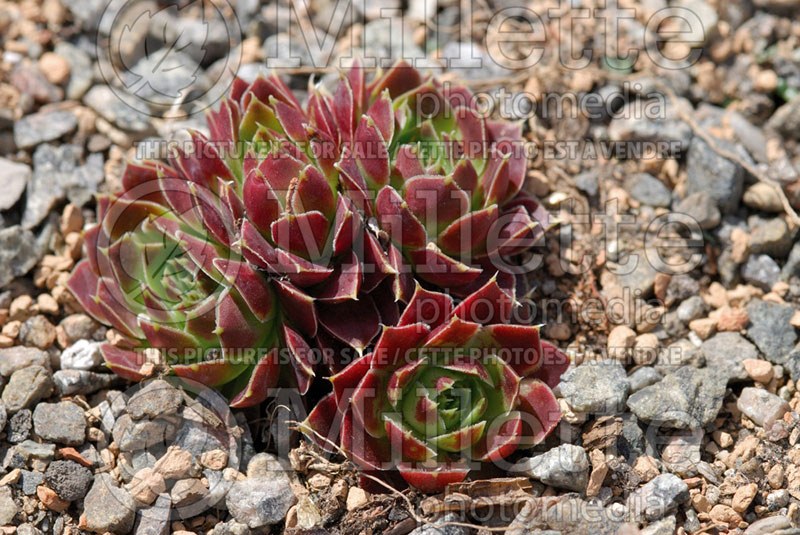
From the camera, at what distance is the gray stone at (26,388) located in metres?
3.24

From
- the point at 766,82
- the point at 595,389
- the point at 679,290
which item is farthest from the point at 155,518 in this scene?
the point at 766,82

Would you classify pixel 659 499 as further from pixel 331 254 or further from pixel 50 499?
pixel 50 499

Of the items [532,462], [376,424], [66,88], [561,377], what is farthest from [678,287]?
[66,88]

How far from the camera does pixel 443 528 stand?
285cm

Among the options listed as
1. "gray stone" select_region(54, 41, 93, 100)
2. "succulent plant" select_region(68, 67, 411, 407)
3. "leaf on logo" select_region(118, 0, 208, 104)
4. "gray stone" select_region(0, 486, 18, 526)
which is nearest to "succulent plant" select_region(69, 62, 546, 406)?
"succulent plant" select_region(68, 67, 411, 407)

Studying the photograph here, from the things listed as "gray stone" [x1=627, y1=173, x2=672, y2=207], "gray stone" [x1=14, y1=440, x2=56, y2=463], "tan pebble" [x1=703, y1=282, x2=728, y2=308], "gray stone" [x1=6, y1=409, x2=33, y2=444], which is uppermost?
"gray stone" [x1=627, y1=173, x2=672, y2=207]

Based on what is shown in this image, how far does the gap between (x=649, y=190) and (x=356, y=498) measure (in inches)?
85.8

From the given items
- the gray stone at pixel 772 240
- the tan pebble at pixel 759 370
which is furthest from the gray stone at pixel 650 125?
the tan pebble at pixel 759 370

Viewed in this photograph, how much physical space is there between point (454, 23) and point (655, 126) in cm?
136

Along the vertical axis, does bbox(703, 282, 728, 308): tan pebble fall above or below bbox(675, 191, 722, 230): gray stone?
below

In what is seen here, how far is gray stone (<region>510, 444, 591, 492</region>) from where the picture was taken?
2.92 meters

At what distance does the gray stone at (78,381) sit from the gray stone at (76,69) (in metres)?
Result: 1.77

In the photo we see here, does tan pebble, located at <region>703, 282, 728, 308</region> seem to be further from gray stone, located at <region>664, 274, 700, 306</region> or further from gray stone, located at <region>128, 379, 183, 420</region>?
gray stone, located at <region>128, 379, 183, 420</region>

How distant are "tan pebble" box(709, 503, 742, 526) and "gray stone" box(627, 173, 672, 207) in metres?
1.62
